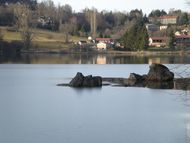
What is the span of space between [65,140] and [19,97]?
513 inches

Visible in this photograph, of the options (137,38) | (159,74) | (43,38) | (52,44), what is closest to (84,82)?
(159,74)

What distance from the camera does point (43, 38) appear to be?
11738 cm

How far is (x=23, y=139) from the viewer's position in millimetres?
16547

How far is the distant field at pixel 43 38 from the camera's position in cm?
10688

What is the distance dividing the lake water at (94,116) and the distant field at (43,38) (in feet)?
245

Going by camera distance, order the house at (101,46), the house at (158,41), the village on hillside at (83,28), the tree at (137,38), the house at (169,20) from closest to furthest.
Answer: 1. the tree at (137,38)
2. the village on hillside at (83,28)
3. the house at (101,46)
4. the house at (158,41)
5. the house at (169,20)

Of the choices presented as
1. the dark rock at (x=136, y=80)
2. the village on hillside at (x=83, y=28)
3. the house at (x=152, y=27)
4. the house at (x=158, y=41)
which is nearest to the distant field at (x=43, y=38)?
the village on hillside at (x=83, y=28)

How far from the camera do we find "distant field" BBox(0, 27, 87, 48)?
107m

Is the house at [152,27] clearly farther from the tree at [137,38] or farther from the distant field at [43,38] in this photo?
the tree at [137,38]

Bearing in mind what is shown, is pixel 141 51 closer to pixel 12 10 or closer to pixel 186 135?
pixel 12 10

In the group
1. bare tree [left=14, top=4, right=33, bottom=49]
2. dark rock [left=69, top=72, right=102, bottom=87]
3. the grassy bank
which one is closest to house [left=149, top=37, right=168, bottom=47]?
the grassy bank

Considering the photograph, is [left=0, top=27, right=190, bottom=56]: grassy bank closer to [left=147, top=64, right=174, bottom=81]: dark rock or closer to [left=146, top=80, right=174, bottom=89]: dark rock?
[left=147, top=64, right=174, bottom=81]: dark rock

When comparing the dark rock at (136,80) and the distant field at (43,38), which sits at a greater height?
the distant field at (43,38)

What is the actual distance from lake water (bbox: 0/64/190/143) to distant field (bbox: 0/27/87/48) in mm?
74527
